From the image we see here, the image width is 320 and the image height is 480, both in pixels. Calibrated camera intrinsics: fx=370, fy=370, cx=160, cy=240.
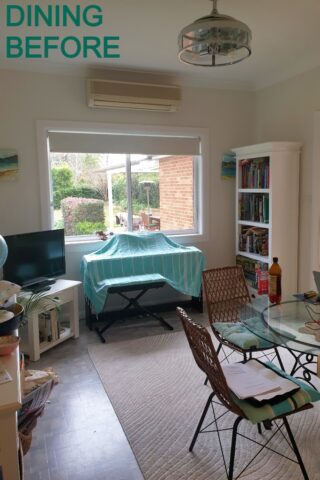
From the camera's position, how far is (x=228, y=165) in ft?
14.7

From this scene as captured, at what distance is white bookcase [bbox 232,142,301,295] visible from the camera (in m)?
3.79

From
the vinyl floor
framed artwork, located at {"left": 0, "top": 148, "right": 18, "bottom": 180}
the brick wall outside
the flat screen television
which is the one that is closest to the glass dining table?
the vinyl floor

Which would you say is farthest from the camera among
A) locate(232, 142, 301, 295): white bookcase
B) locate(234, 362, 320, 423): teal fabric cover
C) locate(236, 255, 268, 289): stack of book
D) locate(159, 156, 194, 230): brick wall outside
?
locate(159, 156, 194, 230): brick wall outside

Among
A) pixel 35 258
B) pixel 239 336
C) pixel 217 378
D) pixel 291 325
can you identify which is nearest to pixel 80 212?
pixel 35 258

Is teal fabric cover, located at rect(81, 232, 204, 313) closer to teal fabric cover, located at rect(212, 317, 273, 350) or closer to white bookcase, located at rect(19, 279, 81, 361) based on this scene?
white bookcase, located at rect(19, 279, 81, 361)

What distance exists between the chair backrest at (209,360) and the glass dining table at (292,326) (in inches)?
15.3

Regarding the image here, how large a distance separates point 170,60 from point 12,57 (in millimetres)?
1461

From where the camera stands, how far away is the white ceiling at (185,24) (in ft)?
8.29

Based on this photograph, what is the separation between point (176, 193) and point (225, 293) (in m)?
1.94

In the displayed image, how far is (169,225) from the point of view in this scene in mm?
4492

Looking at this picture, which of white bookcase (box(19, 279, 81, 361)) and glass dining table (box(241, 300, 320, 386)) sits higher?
glass dining table (box(241, 300, 320, 386))

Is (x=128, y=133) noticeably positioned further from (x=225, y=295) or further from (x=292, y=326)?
(x=292, y=326)

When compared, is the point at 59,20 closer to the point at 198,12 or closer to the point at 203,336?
the point at 198,12

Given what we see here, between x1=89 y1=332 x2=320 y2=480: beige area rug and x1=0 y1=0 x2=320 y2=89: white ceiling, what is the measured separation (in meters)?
2.64
